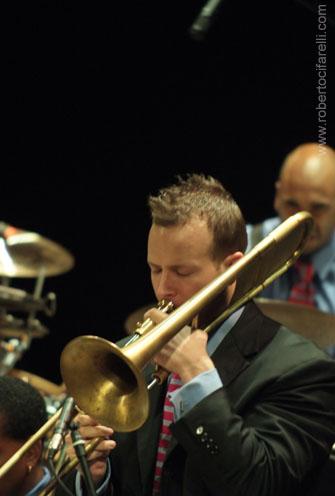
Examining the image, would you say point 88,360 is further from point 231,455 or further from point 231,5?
point 231,5

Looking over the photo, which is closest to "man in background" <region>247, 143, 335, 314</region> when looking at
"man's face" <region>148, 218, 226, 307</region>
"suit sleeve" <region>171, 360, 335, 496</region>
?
"man's face" <region>148, 218, 226, 307</region>

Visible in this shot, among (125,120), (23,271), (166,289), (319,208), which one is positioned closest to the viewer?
(166,289)

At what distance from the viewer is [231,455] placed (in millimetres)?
2348

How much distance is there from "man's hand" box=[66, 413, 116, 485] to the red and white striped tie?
0.13 metres

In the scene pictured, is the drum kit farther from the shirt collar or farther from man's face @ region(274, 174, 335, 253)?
the shirt collar

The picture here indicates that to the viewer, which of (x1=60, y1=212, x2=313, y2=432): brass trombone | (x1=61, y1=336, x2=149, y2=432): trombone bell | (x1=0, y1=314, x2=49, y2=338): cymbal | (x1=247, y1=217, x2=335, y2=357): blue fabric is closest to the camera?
(x1=60, y1=212, x2=313, y2=432): brass trombone

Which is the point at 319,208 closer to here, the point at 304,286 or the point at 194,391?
the point at 304,286

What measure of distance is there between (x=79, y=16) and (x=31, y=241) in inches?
63.9

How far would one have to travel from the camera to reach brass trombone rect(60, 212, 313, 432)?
232 centimetres

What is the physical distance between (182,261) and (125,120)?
3.99 m

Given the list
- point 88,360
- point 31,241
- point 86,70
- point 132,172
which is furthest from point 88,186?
point 88,360

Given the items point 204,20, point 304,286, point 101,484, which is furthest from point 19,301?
point 101,484

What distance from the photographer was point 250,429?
2.43 m

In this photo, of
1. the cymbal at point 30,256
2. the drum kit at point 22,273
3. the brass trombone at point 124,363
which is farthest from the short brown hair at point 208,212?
the cymbal at point 30,256
